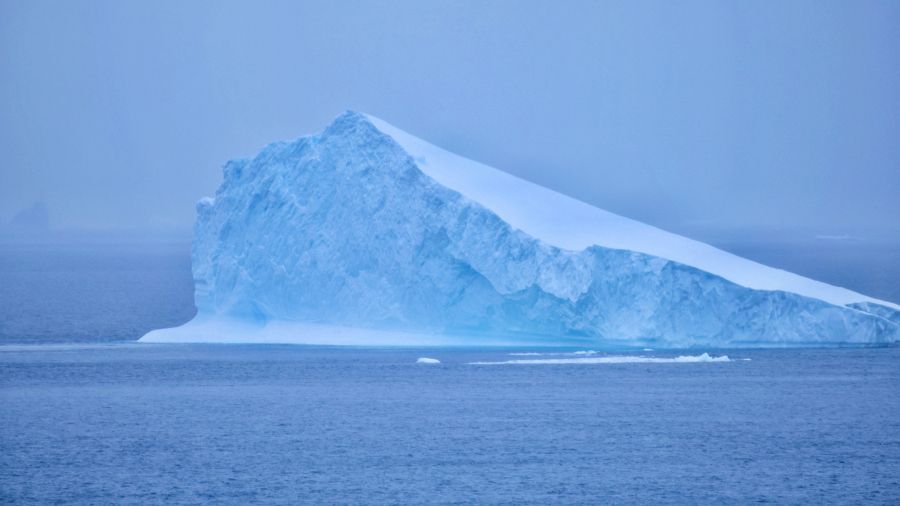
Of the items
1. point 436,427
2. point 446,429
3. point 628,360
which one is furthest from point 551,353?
point 446,429

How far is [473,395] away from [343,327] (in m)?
5.51

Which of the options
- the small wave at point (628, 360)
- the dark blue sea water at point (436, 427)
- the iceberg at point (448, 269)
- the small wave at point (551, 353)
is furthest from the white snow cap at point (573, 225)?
the small wave at point (551, 353)

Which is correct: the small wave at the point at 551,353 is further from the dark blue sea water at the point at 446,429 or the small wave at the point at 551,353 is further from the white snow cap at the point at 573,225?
the white snow cap at the point at 573,225

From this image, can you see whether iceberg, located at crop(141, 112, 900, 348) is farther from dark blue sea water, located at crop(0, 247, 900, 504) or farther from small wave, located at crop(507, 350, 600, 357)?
dark blue sea water, located at crop(0, 247, 900, 504)

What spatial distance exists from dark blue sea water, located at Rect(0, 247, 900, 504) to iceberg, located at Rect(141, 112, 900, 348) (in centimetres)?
87

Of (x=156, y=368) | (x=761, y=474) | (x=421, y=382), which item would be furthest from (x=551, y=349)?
(x=761, y=474)

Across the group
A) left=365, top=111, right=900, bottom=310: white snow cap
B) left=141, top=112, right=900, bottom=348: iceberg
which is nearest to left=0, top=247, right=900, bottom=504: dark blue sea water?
left=141, top=112, right=900, bottom=348: iceberg

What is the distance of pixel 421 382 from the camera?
83.6 ft

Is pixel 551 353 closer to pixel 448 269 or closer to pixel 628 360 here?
pixel 628 360

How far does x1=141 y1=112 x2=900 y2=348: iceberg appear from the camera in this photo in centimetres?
2608

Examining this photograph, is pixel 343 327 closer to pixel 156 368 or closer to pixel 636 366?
pixel 156 368

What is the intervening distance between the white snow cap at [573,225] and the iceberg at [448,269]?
0.07m

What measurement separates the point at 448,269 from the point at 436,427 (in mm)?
6684

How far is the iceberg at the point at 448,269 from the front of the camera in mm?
26078
